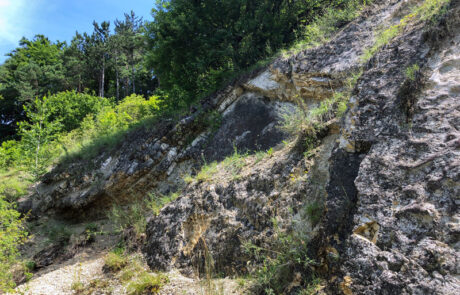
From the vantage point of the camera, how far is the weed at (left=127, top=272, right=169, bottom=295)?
443cm

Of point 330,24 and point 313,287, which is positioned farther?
point 330,24

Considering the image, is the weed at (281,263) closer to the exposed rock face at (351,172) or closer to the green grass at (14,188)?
the exposed rock face at (351,172)

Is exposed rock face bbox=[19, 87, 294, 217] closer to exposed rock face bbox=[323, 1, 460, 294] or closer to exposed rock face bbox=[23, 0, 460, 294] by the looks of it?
exposed rock face bbox=[23, 0, 460, 294]

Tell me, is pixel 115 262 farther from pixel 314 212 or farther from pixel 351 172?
pixel 351 172

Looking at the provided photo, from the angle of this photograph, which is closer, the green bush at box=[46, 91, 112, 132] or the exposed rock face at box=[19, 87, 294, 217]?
the exposed rock face at box=[19, 87, 294, 217]

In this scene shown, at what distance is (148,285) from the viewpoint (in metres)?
4.48

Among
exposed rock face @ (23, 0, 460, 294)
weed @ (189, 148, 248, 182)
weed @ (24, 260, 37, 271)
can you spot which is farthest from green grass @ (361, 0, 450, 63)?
weed @ (24, 260, 37, 271)

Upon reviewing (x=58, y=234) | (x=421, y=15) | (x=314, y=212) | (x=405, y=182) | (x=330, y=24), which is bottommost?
(x=314, y=212)

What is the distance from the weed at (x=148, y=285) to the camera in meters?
4.43

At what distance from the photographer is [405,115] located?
2.95 m

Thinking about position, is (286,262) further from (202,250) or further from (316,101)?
(316,101)

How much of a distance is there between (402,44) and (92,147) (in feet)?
31.9

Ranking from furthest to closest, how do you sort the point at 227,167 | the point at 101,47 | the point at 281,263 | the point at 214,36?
the point at 101,47 < the point at 214,36 < the point at 227,167 < the point at 281,263

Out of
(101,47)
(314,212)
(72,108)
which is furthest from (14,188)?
(101,47)
